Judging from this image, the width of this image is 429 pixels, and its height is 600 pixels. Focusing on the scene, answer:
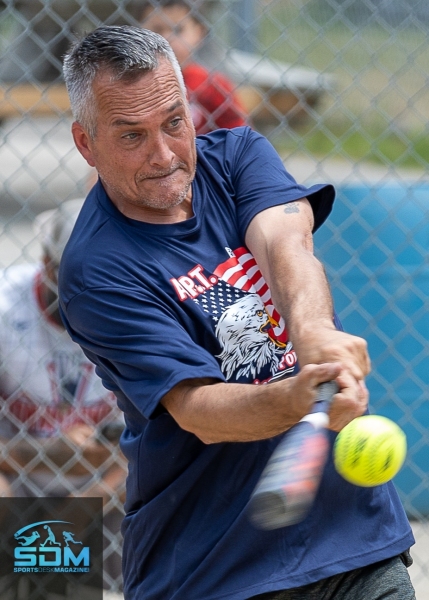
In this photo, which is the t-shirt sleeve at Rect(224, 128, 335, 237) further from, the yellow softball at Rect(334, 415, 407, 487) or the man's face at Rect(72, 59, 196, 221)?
the yellow softball at Rect(334, 415, 407, 487)

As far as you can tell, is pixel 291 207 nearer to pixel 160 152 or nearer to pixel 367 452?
pixel 160 152

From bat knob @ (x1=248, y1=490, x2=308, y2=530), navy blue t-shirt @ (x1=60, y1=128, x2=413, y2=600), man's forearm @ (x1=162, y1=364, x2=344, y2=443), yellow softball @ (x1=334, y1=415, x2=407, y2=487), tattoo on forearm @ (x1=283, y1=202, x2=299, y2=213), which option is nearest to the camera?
bat knob @ (x1=248, y1=490, x2=308, y2=530)

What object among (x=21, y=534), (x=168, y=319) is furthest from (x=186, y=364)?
(x=21, y=534)

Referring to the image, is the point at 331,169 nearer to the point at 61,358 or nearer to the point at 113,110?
the point at 61,358

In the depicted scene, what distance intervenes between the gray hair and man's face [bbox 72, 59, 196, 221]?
0.07ft

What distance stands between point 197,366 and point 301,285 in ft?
0.93

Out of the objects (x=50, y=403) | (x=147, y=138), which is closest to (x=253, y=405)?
(x=147, y=138)

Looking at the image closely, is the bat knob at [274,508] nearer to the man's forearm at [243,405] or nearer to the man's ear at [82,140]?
the man's forearm at [243,405]

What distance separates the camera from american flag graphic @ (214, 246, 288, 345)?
1990mm

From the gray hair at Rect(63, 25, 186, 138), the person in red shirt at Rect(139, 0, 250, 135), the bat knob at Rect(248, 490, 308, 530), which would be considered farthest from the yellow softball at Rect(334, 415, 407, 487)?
the person in red shirt at Rect(139, 0, 250, 135)

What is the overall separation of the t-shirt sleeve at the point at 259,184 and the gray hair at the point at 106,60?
0.23 meters

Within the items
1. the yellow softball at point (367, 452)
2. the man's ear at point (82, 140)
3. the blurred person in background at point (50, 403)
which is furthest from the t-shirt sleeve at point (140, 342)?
the blurred person in background at point (50, 403)

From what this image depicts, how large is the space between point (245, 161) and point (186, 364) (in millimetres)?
602

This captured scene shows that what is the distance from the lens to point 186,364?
5.98 feet
